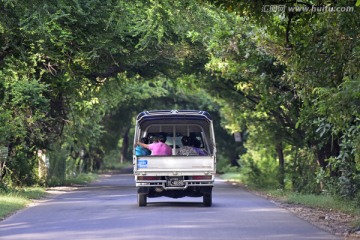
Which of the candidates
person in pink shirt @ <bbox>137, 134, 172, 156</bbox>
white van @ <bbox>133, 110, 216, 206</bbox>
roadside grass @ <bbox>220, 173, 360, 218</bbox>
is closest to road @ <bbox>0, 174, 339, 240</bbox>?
white van @ <bbox>133, 110, 216, 206</bbox>

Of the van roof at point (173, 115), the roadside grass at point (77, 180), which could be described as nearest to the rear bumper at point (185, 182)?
the van roof at point (173, 115)

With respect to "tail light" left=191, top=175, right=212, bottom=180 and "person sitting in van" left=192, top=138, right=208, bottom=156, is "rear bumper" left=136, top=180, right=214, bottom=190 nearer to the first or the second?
"tail light" left=191, top=175, right=212, bottom=180

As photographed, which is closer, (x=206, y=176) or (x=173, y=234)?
(x=173, y=234)

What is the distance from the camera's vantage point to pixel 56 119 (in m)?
31.5

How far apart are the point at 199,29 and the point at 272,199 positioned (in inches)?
262

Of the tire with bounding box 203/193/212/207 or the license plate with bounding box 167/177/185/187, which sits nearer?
the license plate with bounding box 167/177/185/187

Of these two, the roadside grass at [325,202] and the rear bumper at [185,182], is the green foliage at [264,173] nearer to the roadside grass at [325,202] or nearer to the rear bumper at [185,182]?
the roadside grass at [325,202]

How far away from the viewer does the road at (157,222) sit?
48.0 feet

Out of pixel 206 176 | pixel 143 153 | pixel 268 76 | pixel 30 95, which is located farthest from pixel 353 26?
pixel 30 95

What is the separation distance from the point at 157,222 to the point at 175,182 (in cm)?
424

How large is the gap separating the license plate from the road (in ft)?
2.06

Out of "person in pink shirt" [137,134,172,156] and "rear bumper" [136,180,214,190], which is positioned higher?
"person in pink shirt" [137,134,172,156]

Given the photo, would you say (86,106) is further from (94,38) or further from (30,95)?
(94,38)

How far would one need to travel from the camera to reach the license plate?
2089 centimetres
